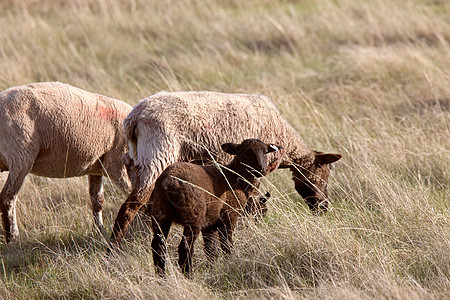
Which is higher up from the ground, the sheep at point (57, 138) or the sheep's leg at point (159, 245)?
the sheep at point (57, 138)

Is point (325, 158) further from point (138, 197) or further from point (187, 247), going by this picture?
point (187, 247)

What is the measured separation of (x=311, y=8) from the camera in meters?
15.3

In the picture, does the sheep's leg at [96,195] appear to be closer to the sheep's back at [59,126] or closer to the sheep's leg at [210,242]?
the sheep's back at [59,126]

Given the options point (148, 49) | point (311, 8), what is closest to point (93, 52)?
point (148, 49)

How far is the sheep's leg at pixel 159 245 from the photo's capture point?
197 inches

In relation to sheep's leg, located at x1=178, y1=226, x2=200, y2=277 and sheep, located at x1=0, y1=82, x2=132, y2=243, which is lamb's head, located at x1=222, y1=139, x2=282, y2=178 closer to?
sheep's leg, located at x1=178, y1=226, x2=200, y2=277

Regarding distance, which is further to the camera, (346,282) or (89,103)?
(89,103)

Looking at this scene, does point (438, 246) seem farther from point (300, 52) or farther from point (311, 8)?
point (311, 8)

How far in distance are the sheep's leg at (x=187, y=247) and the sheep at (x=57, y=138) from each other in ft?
5.51

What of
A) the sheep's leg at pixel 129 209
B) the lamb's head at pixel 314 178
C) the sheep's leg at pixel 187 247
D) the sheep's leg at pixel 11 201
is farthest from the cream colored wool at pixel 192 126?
the sheep's leg at pixel 11 201

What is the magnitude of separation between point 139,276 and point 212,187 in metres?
0.93

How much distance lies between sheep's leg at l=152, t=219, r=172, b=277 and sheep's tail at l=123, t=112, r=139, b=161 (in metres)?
1.22

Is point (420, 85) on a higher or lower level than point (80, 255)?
lower

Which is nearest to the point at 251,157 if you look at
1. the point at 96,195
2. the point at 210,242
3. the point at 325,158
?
the point at 210,242
